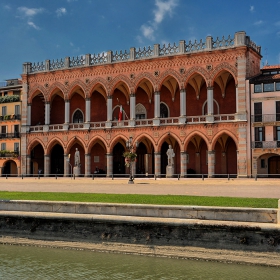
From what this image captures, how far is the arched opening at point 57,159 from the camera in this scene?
54.7 meters

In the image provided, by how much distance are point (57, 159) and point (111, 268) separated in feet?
135

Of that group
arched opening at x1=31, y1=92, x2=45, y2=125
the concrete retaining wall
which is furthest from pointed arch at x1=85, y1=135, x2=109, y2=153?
the concrete retaining wall

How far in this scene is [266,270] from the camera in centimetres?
1379

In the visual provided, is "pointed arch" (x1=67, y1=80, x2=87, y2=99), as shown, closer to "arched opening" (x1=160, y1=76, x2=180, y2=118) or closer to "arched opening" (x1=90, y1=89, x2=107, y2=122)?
"arched opening" (x1=90, y1=89, x2=107, y2=122)

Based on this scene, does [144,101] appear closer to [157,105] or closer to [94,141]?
[157,105]

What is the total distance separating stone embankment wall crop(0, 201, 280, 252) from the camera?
1427 centimetres

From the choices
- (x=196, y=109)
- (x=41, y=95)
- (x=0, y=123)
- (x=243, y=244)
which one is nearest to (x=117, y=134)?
(x=196, y=109)

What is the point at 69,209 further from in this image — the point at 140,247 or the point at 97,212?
the point at 140,247

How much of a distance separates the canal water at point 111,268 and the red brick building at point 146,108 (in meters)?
26.9

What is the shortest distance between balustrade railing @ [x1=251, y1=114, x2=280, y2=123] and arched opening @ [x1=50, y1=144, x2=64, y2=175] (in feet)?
79.4

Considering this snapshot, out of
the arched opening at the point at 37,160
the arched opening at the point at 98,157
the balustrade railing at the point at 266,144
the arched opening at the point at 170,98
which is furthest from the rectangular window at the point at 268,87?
the arched opening at the point at 37,160

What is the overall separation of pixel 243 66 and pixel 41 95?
81.4 ft

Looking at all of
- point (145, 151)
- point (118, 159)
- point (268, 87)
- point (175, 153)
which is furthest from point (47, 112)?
point (268, 87)

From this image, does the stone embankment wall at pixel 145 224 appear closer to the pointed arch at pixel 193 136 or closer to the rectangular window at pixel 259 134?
the rectangular window at pixel 259 134
